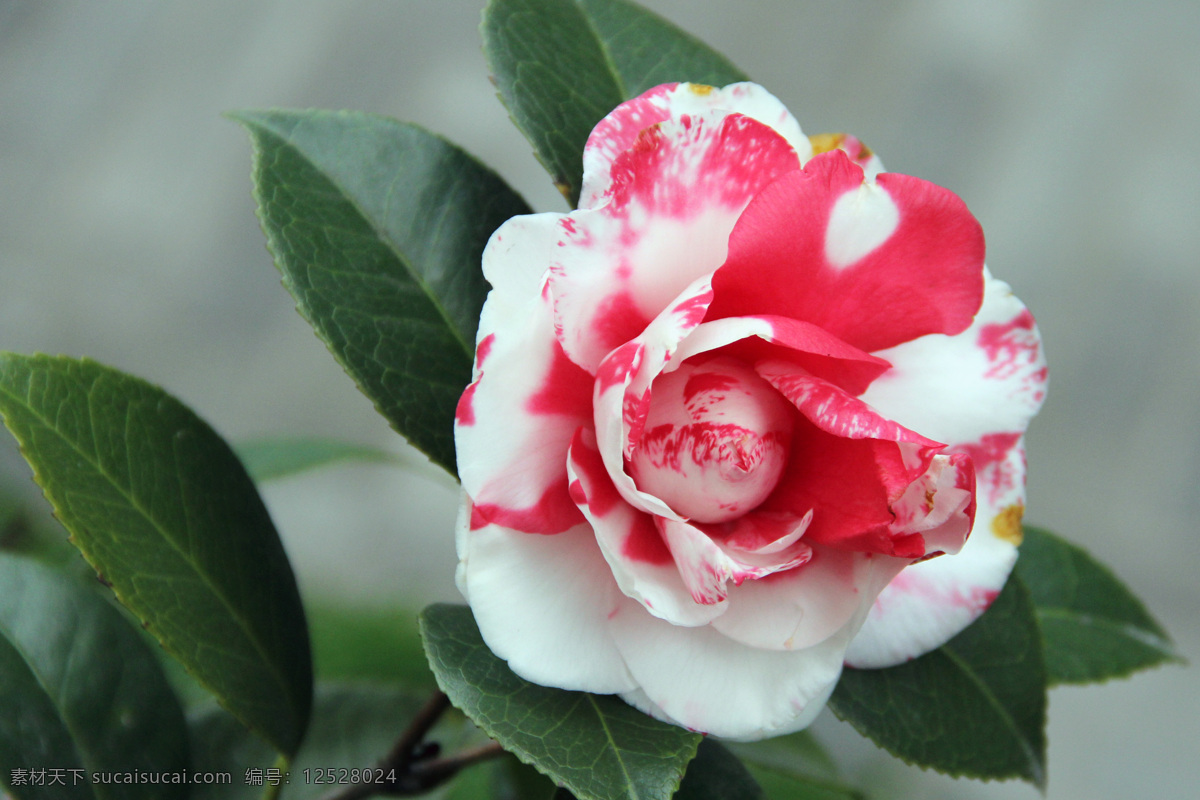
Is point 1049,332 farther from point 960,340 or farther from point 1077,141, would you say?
point 960,340

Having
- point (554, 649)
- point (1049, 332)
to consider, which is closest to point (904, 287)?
point (554, 649)

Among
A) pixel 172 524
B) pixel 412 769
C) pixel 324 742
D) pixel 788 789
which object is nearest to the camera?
pixel 172 524

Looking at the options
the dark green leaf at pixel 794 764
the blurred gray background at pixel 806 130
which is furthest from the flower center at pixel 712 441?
the blurred gray background at pixel 806 130

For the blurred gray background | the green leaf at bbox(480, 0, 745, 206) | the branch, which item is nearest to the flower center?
the green leaf at bbox(480, 0, 745, 206)

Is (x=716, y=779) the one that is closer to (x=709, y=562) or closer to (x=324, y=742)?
(x=709, y=562)

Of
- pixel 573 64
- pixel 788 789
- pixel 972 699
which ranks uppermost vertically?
pixel 573 64

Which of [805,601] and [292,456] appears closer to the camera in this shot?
[805,601]

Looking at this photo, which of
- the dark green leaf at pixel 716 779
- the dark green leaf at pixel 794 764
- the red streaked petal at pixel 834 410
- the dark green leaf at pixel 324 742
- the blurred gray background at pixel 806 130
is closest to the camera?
the red streaked petal at pixel 834 410

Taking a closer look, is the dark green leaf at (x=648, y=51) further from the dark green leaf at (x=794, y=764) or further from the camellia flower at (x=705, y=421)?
the dark green leaf at (x=794, y=764)

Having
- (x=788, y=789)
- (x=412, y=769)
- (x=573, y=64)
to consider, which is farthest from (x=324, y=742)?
(x=573, y=64)
